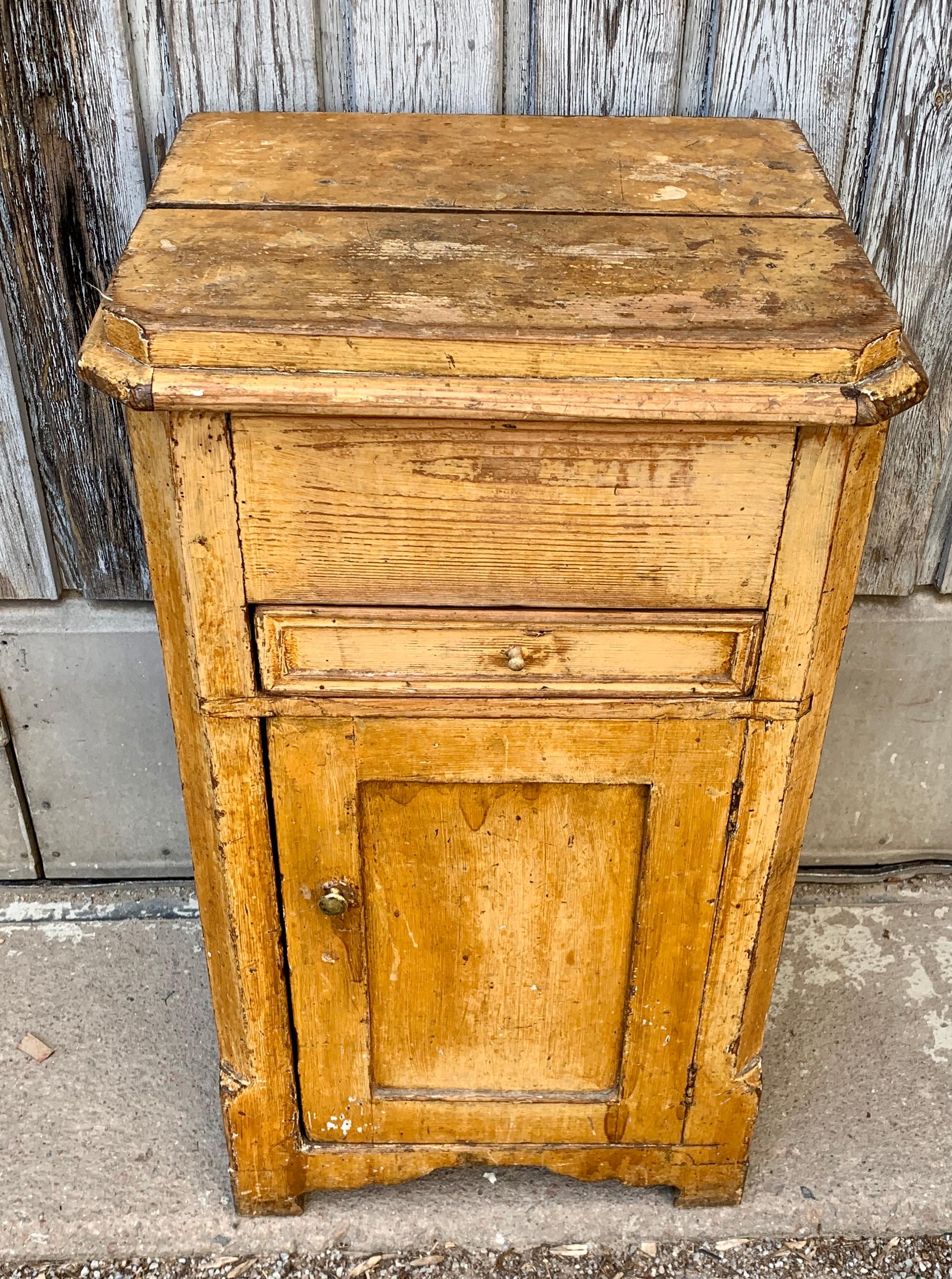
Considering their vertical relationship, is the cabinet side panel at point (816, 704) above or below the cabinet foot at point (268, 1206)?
above

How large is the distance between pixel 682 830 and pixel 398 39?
1142 mm

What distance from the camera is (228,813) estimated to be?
1435 millimetres

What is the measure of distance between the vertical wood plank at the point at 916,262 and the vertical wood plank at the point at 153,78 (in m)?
1.02

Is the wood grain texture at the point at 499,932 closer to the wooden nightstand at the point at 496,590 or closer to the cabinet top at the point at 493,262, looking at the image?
the wooden nightstand at the point at 496,590

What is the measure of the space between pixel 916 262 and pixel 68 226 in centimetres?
127

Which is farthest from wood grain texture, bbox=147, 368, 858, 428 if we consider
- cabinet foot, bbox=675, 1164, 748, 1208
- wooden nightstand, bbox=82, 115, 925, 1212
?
cabinet foot, bbox=675, 1164, 748, 1208

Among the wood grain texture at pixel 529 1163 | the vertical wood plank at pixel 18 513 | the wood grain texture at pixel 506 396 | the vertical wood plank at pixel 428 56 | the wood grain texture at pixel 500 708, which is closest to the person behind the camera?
the wood grain texture at pixel 506 396

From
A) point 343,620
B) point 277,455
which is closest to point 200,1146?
point 343,620

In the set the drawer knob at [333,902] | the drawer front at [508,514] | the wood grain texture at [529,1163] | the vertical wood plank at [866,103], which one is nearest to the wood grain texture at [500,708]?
the drawer front at [508,514]

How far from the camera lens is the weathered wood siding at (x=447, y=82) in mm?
1642

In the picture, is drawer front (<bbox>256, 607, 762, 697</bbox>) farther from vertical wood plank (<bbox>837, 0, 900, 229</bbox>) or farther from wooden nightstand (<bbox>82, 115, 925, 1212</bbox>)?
vertical wood plank (<bbox>837, 0, 900, 229</bbox>)

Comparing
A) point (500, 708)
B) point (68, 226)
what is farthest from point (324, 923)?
point (68, 226)

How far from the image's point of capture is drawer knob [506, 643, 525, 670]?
4.32 feet

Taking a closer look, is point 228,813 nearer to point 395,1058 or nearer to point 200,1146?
point 395,1058
